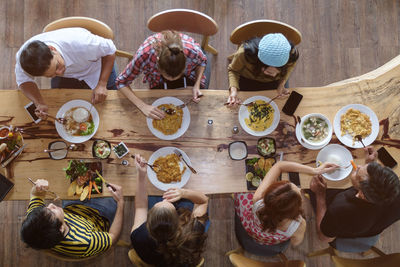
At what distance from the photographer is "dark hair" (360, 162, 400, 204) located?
74.6 inches

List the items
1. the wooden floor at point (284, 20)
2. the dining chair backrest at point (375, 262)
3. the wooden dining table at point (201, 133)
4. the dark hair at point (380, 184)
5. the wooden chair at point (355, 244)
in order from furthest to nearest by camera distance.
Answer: the wooden floor at point (284, 20) < the wooden chair at point (355, 244) < the dining chair backrest at point (375, 262) < the wooden dining table at point (201, 133) < the dark hair at point (380, 184)

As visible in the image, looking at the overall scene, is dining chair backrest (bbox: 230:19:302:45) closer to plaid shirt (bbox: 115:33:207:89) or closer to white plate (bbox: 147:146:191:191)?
plaid shirt (bbox: 115:33:207:89)

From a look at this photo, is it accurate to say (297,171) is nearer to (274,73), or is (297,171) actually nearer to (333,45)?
(274,73)

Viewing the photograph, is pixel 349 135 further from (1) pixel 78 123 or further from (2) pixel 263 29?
(1) pixel 78 123

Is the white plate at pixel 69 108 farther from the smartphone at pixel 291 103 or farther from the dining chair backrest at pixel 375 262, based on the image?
the dining chair backrest at pixel 375 262

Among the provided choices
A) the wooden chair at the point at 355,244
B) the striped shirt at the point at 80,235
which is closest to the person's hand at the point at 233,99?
the striped shirt at the point at 80,235

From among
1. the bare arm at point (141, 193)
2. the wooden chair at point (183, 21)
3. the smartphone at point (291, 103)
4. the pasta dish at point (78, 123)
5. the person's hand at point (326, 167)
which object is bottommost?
the bare arm at point (141, 193)

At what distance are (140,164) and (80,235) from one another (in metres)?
0.62

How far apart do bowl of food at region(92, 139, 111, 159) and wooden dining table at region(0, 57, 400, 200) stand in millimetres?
34

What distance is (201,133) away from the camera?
7.14 ft

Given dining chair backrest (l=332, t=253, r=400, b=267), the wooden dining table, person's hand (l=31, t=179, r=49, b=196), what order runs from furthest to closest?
dining chair backrest (l=332, t=253, r=400, b=267)
the wooden dining table
person's hand (l=31, t=179, r=49, b=196)

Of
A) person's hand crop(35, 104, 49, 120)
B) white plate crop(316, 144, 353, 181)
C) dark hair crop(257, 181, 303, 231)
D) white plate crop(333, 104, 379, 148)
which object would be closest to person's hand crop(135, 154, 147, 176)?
person's hand crop(35, 104, 49, 120)

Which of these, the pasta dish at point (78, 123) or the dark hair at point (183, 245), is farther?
the pasta dish at point (78, 123)

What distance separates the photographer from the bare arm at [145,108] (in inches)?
83.7
